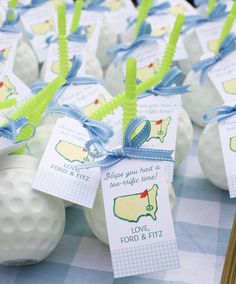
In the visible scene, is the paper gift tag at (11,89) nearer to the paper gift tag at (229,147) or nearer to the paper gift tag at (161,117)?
the paper gift tag at (161,117)

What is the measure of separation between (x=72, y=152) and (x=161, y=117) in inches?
7.0

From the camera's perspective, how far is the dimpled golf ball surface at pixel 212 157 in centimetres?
90

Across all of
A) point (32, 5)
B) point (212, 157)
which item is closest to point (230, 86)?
point (212, 157)

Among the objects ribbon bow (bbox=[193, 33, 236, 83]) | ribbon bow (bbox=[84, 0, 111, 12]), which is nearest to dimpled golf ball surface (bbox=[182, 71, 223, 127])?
ribbon bow (bbox=[193, 33, 236, 83])

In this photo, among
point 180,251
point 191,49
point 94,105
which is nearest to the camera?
point 180,251

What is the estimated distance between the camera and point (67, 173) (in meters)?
0.74

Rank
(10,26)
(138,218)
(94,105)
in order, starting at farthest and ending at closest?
(10,26) → (94,105) → (138,218)

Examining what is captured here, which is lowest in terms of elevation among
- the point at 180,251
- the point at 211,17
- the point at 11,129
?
the point at 180,251

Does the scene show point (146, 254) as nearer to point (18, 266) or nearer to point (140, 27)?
point (18, 266)

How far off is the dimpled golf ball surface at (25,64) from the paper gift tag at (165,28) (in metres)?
0.30

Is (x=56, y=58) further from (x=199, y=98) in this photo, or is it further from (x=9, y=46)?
(x=199, y=98)

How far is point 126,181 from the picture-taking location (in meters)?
0.71

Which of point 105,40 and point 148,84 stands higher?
point 148,84

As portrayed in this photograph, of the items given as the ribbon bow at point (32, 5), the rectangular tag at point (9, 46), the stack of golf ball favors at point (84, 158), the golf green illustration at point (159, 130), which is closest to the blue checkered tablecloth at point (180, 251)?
the stack of golf ball favors at point (84, 158)
